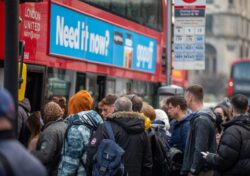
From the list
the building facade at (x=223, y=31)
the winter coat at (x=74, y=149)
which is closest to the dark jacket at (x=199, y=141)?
the winter coat at (x=74, y=149)

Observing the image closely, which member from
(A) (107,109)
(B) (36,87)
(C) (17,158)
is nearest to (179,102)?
(A) (107,109)

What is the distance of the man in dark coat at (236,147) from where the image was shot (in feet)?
27.3

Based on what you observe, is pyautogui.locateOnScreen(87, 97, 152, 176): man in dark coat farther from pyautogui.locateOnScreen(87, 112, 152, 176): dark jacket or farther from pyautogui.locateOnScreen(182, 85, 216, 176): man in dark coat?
pyautogui.locateOnScreen(182, 85, 216, 176): man in dark coat

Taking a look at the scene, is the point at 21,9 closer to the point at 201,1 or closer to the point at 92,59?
the point at 92,59

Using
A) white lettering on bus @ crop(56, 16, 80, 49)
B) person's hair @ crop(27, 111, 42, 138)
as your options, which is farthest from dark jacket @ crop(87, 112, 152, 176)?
white lettering on bus @ crop(56, 16, 80, 49)

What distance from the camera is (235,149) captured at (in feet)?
27.3

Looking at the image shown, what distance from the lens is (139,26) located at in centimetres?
1773

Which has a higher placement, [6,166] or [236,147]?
[6,166]

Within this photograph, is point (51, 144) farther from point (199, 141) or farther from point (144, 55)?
point (144, 55)

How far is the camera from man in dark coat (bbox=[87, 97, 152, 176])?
8211mm

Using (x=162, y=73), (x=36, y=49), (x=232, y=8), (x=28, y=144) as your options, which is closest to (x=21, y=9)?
(x=36, y=49)

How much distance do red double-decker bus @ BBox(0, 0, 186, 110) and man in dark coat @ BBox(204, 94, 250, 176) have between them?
345cm

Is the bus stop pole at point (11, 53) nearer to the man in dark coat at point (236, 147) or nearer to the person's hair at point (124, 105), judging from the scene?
the person's hair at point (124, 105)

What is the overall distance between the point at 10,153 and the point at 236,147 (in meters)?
4.82
